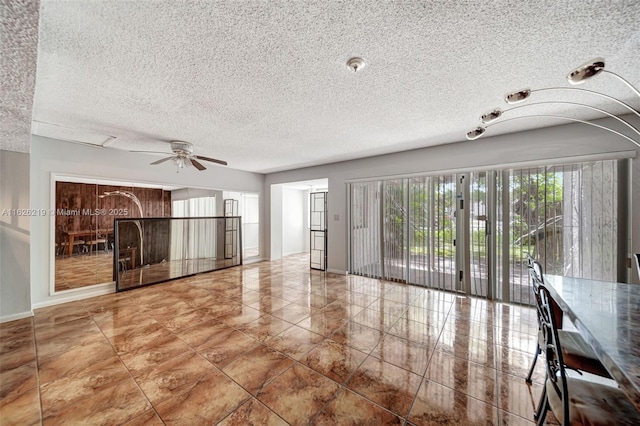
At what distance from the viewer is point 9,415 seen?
1604 millimetres

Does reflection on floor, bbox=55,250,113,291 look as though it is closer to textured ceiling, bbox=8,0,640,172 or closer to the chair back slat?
textured ceiling, bbox=8,0,640,172

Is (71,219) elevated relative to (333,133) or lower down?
lower down

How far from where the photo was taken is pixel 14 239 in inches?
122

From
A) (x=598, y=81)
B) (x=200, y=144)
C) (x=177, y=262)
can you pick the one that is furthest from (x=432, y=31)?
(x=177, y=262)

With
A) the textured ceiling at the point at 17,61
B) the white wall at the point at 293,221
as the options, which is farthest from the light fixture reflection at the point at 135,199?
the white wall at the point at 293,221

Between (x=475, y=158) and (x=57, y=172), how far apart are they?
21.0 ft

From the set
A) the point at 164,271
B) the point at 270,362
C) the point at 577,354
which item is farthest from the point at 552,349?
the point at 164,271

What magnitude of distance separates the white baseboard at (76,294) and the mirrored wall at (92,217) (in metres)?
0.07

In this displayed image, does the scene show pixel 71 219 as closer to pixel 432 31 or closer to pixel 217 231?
pixel 217 231

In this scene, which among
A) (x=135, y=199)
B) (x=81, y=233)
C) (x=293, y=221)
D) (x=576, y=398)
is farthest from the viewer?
(x=293, y=221)

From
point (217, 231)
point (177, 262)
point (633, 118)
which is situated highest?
point (633, 118)

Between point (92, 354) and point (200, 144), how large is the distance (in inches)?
119

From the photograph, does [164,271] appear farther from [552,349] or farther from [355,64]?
[552,349]

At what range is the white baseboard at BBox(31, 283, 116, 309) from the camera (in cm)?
349
